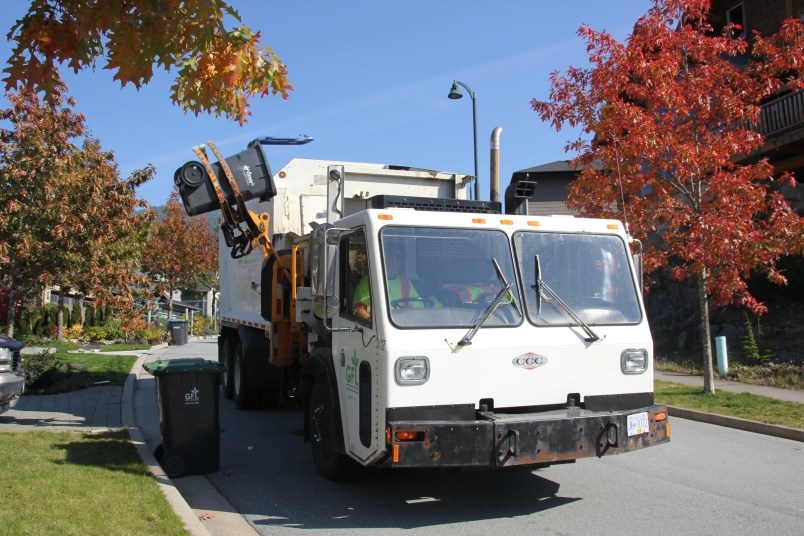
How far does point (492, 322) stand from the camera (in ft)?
18.3

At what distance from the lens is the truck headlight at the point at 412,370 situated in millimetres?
5172

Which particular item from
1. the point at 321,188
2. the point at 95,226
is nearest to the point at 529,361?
the point at 321,188

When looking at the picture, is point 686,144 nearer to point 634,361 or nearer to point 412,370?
point 634,361

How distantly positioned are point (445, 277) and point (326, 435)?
1924mm

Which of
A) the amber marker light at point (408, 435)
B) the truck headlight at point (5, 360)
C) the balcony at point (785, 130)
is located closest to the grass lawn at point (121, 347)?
the truck headlight at point (5, 360)

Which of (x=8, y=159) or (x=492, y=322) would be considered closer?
(x=492, y=322)

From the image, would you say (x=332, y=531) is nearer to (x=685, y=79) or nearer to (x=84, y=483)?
(x=84, y=483)

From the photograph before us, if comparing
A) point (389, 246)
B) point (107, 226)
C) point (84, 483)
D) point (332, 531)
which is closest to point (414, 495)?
point (332, 531)

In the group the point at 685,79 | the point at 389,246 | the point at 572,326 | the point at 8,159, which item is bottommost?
the point at 572,326

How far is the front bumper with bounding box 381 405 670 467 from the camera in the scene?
16.6ft

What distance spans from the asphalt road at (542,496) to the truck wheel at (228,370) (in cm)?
329

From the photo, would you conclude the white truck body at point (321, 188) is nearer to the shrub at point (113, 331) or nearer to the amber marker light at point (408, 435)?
the amber marker light at point (408, 435)

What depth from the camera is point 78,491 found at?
5477 mm

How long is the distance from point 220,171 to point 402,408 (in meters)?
4.03
